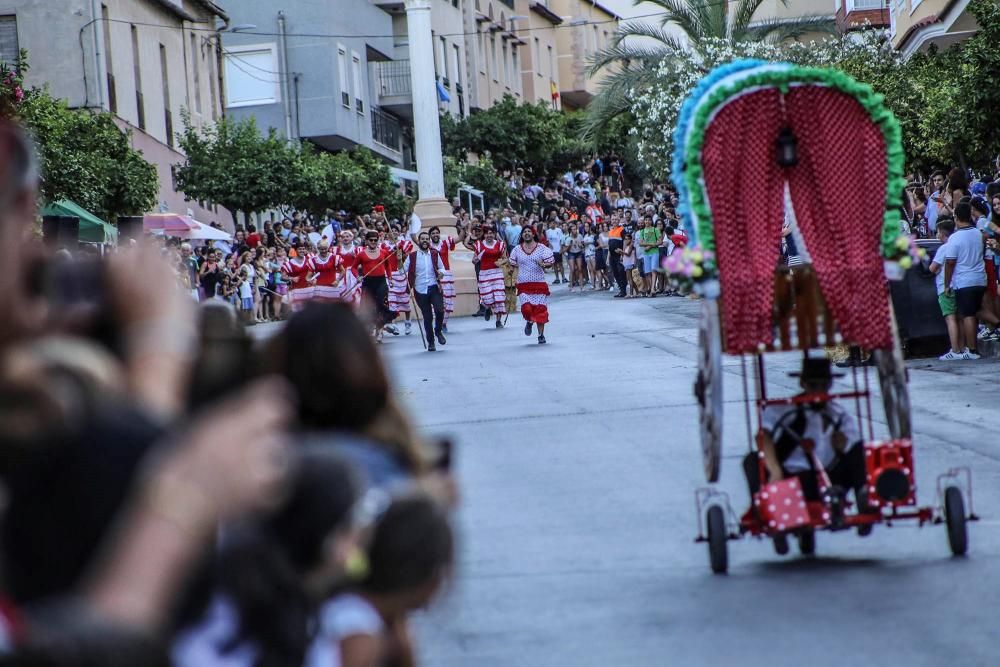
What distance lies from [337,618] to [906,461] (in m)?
5.48

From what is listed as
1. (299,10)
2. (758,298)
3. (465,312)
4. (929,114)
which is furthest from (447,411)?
(299,10)

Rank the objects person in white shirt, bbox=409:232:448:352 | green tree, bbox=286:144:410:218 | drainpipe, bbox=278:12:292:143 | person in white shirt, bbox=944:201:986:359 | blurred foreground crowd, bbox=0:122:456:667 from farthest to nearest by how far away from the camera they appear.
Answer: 1. drainpipe, bbox=278:12:292:143
2. green tree, bbox=286:144:410:218
3. person in white shirt, bbox=409:232:448:352
4. person in white shirt, bbox=944:201:986:359
5. blurred foreground crowd, bbox=0:122:456:667

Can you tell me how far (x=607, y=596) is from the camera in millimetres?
8477

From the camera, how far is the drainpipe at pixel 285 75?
197 ft

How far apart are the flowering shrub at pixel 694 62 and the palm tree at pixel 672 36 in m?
0.24

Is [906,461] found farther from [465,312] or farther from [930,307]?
[465,312]

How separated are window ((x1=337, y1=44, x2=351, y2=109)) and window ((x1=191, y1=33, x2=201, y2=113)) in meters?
8.70

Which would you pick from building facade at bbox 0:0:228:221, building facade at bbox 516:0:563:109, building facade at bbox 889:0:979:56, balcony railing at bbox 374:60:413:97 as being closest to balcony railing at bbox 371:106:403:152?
balcony railing at bbox 374:60:413:97

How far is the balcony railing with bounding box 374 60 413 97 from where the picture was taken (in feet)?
222

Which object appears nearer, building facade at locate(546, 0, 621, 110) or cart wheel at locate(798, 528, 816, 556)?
cart wheel at locate(798, 528, 816, 556)

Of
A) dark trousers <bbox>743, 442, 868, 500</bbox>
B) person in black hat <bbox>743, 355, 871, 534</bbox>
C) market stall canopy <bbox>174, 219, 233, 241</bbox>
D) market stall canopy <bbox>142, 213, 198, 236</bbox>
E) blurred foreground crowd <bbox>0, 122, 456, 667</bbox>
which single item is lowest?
dark trousers <bbox>743, 442, 868, 500</bbox>

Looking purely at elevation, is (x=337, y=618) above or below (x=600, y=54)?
below

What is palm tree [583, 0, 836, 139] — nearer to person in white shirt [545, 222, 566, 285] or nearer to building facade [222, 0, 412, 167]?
person in white shirt [545, 222, 566, 285]

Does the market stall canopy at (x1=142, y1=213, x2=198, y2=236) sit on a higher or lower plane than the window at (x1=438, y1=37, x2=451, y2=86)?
lower
